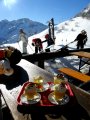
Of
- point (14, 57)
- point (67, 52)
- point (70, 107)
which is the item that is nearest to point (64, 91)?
point (70, 107)

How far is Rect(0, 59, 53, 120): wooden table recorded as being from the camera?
230 centimetres

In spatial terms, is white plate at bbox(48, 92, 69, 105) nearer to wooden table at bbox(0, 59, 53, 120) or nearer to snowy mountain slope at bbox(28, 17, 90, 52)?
wooden table at bbox(0, 59, 53, 120)

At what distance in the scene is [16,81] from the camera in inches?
125

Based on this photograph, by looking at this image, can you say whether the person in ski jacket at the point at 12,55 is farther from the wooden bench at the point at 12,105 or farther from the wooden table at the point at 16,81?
the wooden bench at the point at 12,105

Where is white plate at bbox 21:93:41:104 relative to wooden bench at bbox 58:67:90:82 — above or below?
above

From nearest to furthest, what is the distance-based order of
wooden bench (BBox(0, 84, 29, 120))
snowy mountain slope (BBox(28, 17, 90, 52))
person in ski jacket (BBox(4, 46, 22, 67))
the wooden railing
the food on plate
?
wooden bench (BBox(0, 84, 29, 120)) → the food on plate → person in ski jacket (BBox(4, 46, 22, 67)) → the wooden railing → snowy mountain slope (BBox(28, 17, 90, 52))

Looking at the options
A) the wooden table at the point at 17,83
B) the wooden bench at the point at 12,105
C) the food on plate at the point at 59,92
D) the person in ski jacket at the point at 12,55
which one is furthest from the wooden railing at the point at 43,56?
the food on plate at the point at 59,92

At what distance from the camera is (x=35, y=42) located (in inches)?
508

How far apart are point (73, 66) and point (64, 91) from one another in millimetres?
9352

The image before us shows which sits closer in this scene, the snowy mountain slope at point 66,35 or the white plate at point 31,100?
the white plate at point 31,100

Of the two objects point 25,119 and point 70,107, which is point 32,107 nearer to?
point 25,119

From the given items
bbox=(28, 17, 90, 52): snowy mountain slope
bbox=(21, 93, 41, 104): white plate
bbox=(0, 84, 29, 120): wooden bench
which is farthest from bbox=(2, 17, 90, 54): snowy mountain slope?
bbox=(21, 93, 41, 104): white plate

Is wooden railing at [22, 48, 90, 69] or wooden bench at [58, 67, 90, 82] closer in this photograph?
wooden railing at [22, 48, 90, 69]

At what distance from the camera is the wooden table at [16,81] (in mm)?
2303
